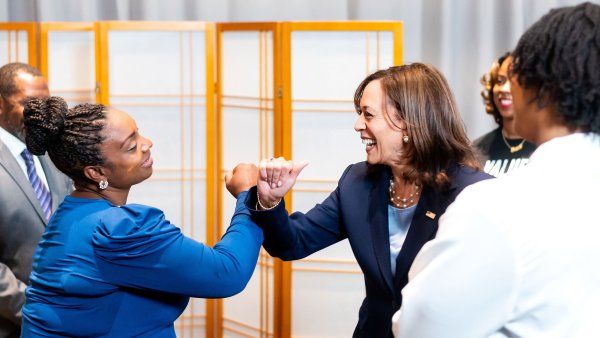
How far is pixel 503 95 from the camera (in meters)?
3.42

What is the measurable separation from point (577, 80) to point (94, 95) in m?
2.94

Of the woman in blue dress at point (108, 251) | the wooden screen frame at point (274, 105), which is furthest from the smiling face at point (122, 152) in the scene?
the wooden screen frame at point (274, 105)

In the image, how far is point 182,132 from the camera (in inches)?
154

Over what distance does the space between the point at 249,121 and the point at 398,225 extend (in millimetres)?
1689

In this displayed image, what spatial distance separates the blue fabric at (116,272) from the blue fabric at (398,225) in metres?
0.44

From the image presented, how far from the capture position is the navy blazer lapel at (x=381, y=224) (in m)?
2.10

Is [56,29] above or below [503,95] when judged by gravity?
above

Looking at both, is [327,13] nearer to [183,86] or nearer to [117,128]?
[183,86]

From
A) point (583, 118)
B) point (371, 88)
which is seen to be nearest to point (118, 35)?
point (371, 88)

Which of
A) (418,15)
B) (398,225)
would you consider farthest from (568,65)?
(418,15)

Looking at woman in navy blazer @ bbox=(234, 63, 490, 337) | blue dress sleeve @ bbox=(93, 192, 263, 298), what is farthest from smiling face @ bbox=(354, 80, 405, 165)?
blue dress sleeve @ bbox=(93, 192, 263, 298)

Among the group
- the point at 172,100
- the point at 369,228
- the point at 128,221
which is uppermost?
the point at 172,100

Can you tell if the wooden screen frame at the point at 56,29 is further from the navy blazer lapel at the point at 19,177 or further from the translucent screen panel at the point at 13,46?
Answer: the navy blazer lapel at the point at 19,177

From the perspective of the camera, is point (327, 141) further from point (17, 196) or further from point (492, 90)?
point (17, 196)
